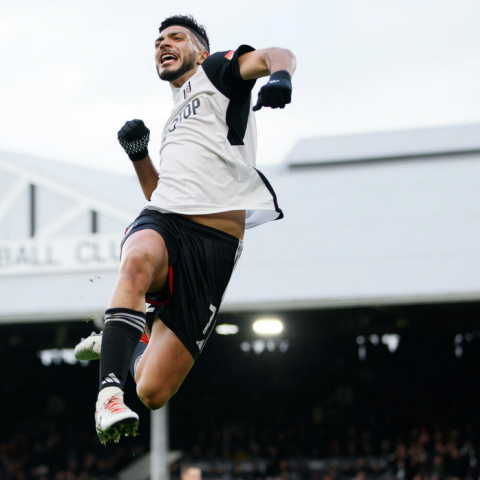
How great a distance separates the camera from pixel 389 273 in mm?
13172

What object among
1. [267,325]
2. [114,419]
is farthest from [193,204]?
[267,325]

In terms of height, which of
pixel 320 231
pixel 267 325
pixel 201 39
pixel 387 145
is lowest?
pixel 201 39

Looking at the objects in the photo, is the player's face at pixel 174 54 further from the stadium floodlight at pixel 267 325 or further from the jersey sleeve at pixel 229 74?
the stadium floodlight at pixel 267 325

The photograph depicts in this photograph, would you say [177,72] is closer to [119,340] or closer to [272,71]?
[272,71]

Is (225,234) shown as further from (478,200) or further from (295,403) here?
(295,403)

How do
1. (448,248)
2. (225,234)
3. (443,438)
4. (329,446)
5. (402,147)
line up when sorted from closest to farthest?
(225,234) < (448,248) < (402,147) < (443,438) < (329,446)

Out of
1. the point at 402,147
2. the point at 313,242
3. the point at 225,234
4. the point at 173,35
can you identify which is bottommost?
the point at 225,234

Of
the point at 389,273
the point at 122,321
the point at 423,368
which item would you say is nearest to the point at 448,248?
the point at 389,273

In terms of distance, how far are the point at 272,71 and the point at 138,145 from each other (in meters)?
1.10

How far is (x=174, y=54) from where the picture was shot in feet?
13.5

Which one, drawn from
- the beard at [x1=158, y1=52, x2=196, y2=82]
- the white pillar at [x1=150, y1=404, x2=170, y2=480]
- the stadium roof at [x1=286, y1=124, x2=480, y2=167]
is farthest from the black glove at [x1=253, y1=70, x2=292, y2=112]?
the stadium roof at [x1=286, y1=124, x2=480, y2=167]

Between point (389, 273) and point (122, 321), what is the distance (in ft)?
33.3

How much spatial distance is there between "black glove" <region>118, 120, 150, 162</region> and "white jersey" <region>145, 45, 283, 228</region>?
9.7 inches

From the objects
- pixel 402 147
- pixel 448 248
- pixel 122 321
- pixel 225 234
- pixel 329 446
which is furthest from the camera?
pixel 329 446
